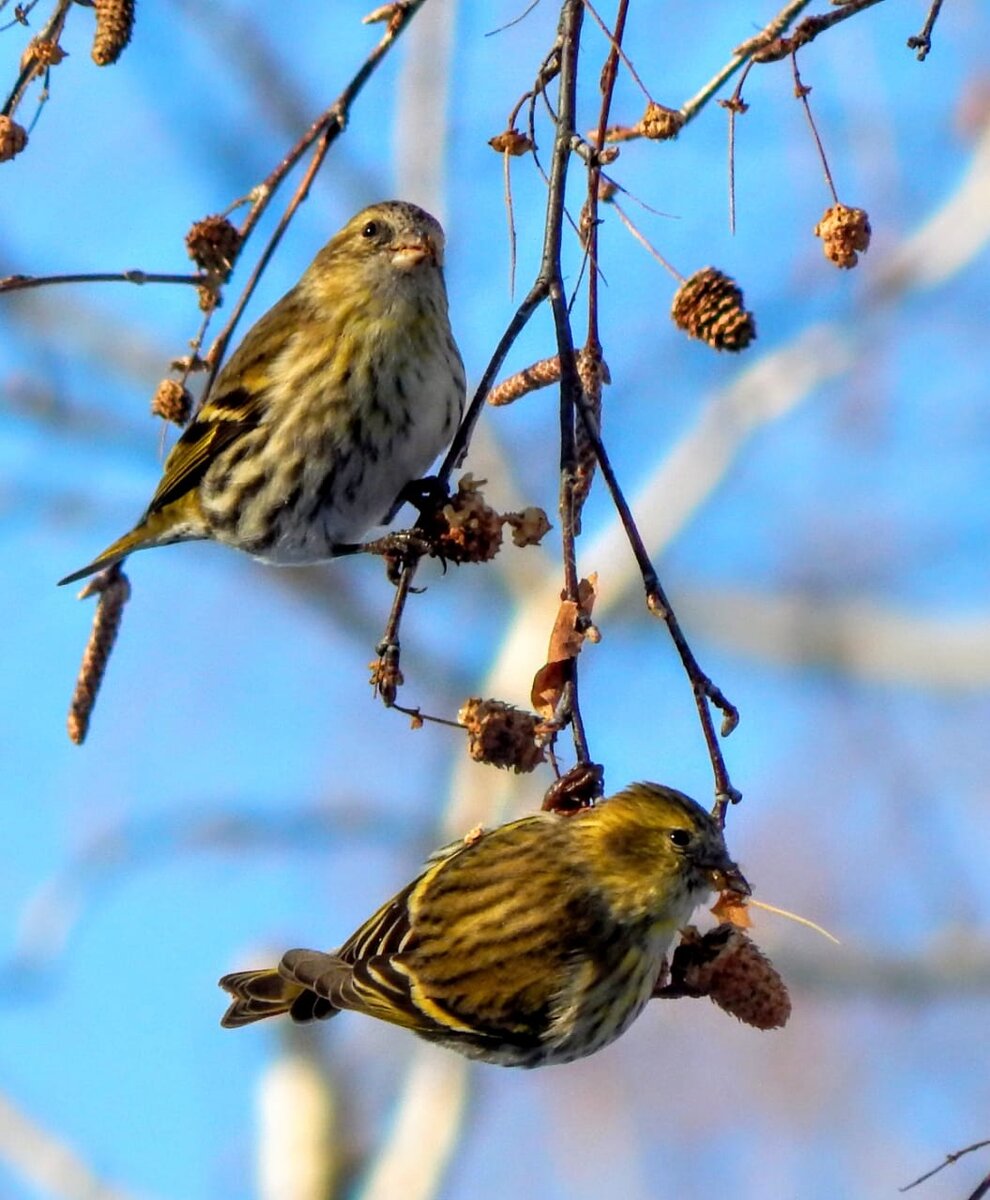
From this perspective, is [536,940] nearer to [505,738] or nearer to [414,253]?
[505,738]

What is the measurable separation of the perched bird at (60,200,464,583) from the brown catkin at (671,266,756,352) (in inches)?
32.7

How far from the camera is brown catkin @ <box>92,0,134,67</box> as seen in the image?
7.82 ft

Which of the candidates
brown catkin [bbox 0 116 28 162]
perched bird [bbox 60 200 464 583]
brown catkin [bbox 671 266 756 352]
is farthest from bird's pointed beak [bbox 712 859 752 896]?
brown catkin [bbox 0 116 28 162]

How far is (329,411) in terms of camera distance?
303 centimetres

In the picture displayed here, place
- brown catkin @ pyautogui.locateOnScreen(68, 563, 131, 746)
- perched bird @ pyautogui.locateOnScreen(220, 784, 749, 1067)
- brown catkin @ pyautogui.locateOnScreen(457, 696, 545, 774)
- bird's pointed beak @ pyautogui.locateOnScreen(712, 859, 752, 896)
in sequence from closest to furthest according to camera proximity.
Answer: brown catkin @ pyautogui.locateOnScreen(457, 696, 545, 774) → bird's pointed beak @ pyautogui.locateOnScreen(712, 859, 752, 896) → perched bird @ pyautogui.locateOnScreen(220, 784, 749, 1067) → brown catkin @ pyautogui.locateOnScreen(68, 563, 131, 746)

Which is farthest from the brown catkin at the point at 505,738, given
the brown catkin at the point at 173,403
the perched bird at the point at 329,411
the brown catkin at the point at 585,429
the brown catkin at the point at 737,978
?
the perched bird at the point at 329,411

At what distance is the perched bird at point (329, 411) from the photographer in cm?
297

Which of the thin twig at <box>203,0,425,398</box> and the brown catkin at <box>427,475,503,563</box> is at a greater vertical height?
the thin twig at <box>203,0,425,398</box>

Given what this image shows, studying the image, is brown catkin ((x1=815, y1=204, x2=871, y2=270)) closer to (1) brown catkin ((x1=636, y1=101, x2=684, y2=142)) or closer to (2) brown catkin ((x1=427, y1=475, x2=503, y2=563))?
(1) brown catkin ((x1=636, y1=101, x2=684, y2=142))

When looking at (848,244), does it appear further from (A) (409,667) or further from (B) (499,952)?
(A) (409,667)

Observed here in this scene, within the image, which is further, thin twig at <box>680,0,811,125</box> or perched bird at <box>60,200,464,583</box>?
perched bird at <box>60,200,464,583</box>

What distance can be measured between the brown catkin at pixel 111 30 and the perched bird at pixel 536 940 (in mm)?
1190

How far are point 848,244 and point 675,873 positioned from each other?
0.83 metres

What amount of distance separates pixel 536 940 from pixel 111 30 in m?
1.37
